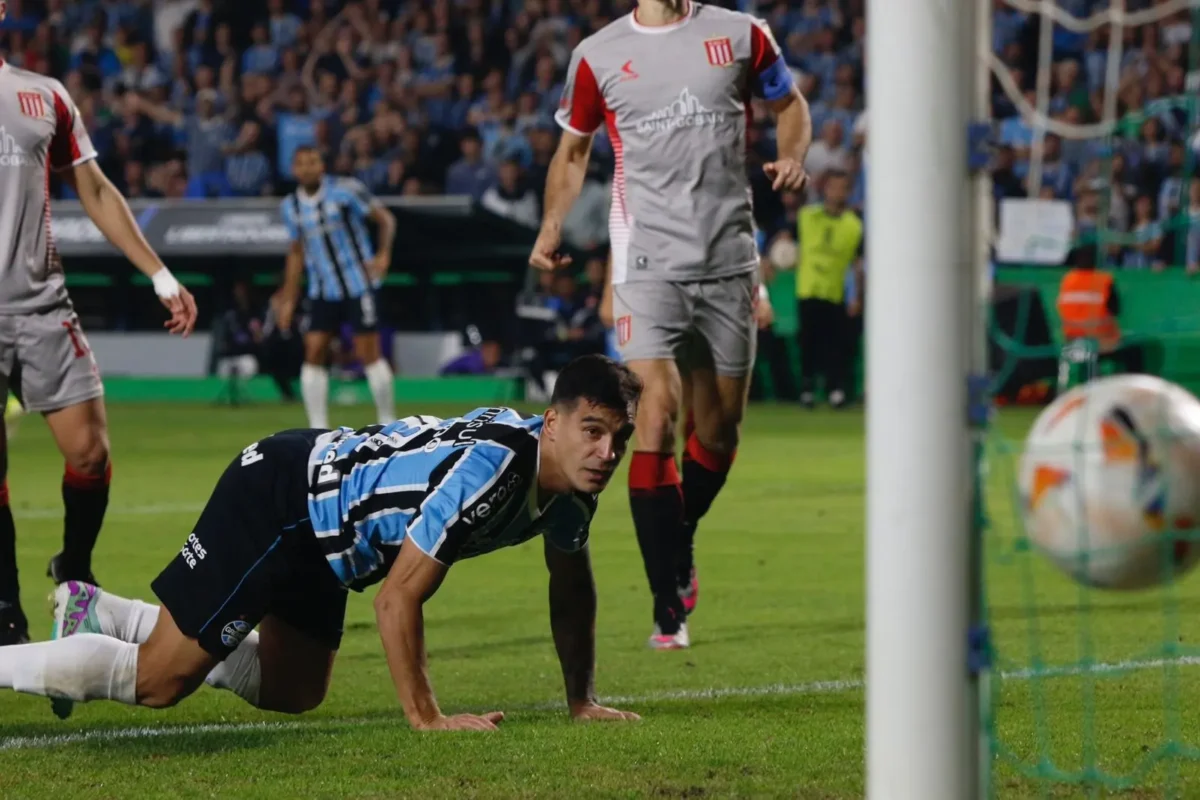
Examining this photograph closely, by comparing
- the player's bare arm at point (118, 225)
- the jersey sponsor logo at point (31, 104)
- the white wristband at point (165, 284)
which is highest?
the jersey sponsor logo at point (31, 104)

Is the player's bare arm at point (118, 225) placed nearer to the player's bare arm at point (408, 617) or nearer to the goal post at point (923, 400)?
the player's bare arm at point (408, 617)

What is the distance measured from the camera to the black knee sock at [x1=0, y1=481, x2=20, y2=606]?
19.2 ft

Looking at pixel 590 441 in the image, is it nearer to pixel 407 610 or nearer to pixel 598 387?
pixel 598 387

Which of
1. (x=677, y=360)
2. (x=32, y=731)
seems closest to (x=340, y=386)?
(x=677, y=360)

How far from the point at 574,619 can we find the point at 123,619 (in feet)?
4.06

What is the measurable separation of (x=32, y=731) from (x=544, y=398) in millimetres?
14210

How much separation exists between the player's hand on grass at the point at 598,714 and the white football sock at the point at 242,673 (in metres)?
0.84

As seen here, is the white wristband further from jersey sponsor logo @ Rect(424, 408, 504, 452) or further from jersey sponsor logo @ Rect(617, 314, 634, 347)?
jersey sponsor logo @ Rect(424, 408, 504, 452)

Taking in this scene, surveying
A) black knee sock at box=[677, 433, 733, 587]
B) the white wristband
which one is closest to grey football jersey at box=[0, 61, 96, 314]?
the white wristband

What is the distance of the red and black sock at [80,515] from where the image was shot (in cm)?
610

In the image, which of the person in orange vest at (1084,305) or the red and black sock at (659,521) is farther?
the person in orange vest at (1084,305)

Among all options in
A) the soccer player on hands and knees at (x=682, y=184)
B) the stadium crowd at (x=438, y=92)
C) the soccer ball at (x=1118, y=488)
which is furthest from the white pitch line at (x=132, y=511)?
the stadium crowd at (x=438, y=92)

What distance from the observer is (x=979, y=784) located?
9.48 ft

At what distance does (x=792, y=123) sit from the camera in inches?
255
